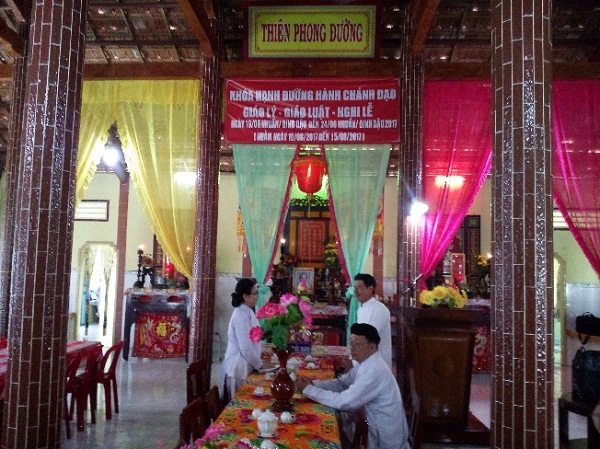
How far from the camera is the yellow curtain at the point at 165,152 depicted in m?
6.72

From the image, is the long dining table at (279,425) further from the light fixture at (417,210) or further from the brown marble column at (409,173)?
the light fixture at (417,210)

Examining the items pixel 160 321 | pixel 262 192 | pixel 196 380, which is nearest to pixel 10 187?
pixel 262 192

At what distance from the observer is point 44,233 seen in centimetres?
313

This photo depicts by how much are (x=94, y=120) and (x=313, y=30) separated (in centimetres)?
306

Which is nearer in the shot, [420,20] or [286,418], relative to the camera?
[286,418]

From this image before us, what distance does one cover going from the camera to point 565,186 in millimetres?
6227

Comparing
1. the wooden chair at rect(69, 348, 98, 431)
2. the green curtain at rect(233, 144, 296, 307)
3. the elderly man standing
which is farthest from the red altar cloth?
the elderly man standing

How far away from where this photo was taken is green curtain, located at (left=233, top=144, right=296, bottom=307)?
6473 millimetres

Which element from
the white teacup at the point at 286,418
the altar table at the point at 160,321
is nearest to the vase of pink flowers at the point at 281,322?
the white teacup at the point at 286,418

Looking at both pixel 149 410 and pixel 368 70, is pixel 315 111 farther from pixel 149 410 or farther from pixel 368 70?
pixel 149 410

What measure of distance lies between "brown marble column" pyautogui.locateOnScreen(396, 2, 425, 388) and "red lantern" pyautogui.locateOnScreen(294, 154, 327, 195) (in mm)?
1298

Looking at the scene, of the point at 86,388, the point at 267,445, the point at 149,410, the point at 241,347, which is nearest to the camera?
the point at 267,445

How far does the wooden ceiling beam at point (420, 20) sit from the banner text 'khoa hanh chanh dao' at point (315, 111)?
450 millimetres

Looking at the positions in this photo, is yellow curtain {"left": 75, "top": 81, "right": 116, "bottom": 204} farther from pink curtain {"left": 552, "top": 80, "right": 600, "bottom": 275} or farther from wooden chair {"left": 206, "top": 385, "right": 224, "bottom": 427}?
pink curtain {"left": 552, "top": 80, "right": 600, "bottom": 275}
